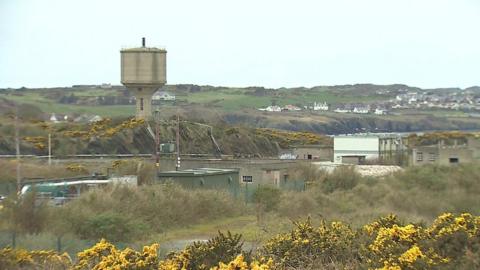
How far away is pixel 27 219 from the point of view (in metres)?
26.6

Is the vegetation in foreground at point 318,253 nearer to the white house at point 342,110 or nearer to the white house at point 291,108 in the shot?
the white house at point 291,108

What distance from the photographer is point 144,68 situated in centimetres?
7738

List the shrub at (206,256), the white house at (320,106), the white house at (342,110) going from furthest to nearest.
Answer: the white house at (342,110) < the white house at (320,106) < the shrub at (206,256)

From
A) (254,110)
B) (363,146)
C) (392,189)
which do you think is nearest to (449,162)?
(363,146)

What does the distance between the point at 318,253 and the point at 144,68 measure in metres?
65.2

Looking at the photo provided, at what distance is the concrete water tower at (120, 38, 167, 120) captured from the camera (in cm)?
7719

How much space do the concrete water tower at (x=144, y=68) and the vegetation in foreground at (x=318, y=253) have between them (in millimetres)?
63517

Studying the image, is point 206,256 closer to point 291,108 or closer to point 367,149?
point 367,149

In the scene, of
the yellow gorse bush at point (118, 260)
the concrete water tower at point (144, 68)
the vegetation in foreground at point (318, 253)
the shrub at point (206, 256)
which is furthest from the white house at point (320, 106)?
the shrub at point (206, 256)

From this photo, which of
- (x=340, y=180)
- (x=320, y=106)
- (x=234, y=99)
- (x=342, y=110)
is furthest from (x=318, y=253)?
(x=342, y=110)

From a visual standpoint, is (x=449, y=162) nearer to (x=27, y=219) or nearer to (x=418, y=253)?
(x=27, y=219)

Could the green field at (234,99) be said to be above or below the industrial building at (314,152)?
above

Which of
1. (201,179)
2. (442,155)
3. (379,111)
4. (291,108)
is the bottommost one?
(201,179)

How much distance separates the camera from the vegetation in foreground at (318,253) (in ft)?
35.1
